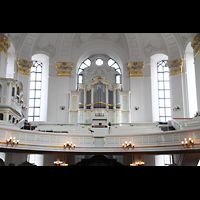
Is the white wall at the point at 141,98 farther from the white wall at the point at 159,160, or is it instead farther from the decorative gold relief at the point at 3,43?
the decorative gold relief at the point at 3,43

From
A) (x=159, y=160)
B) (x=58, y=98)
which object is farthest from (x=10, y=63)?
(x=159, y=160)

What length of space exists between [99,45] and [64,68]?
4.29 metres

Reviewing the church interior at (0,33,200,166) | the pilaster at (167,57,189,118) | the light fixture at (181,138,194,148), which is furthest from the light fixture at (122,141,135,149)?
the pilaster at (167,57,189,118)

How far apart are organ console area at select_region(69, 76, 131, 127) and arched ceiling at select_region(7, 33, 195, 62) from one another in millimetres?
3707

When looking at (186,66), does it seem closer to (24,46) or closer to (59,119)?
(59,119)

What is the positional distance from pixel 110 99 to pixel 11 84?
364 inches

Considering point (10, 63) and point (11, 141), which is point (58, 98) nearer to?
point (10, 63)

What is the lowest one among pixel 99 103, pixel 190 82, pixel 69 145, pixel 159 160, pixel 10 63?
pixel 159 160

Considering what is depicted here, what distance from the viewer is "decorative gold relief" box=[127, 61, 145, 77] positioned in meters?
27.1

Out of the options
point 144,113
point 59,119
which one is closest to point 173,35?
point 144,113

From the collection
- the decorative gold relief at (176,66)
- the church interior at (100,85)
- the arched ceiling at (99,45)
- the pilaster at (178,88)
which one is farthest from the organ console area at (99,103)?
the decorative gold relief at (176,66)

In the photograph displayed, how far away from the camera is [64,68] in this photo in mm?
27234

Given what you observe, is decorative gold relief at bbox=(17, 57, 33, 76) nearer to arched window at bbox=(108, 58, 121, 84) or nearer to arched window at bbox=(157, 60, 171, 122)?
arched window at bbox=(108, 58, 121, 84)
